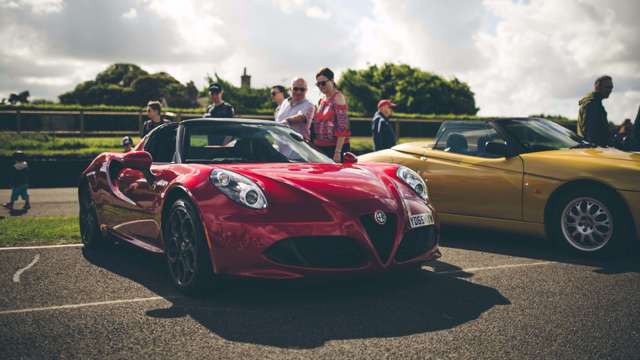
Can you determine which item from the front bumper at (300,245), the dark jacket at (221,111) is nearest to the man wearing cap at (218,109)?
the dark jacket at (221,111)

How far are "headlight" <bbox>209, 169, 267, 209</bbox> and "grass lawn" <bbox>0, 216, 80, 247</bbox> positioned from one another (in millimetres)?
3402

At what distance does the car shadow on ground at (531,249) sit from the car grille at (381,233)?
6.86 ft

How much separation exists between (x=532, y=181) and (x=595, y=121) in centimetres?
261

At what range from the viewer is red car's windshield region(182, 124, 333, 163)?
527cm

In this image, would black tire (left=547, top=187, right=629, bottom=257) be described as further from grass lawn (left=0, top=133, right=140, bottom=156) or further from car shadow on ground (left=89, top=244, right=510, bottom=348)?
grass lawn (left=0, top=133, right=140, bottom=156)

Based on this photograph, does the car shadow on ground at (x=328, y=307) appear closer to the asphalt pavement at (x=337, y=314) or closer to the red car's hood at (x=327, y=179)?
the asphalt pavement at (x=337, y=314)

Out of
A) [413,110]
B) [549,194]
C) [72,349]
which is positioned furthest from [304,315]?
[413,110]

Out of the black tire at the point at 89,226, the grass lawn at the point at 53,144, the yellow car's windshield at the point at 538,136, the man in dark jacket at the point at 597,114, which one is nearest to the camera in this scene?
the black tire at the point at 89,226

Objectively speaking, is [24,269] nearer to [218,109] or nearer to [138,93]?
[218,109]

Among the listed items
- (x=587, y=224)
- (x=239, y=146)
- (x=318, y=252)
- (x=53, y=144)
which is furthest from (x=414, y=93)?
(x=318, y=252)

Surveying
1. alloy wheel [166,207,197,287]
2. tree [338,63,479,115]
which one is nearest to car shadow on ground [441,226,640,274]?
alloy wheel [166,207,197,287]

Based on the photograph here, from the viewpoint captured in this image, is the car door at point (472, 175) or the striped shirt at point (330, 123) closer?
the car door at point (472, 175)

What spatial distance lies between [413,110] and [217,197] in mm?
75469

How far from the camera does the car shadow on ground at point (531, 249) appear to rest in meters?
5.73
